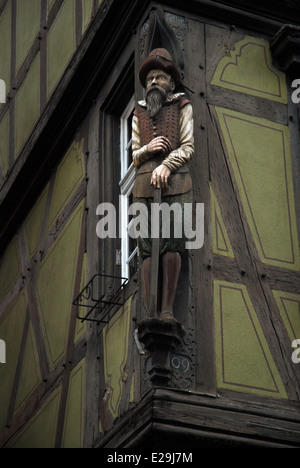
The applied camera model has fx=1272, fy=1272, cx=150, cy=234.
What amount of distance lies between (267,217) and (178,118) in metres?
1.17

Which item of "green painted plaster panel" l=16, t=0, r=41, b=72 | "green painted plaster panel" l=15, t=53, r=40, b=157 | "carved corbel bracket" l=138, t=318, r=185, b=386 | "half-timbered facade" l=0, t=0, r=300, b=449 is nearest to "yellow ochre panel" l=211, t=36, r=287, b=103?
"half-timbered facade" l=0, t=0, r=300, b=449

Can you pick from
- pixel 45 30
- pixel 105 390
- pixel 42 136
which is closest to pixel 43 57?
pixel 45 30

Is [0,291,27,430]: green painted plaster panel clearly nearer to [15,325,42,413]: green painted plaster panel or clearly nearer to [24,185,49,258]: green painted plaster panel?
[15,325,42,413]: green painted plaster panel

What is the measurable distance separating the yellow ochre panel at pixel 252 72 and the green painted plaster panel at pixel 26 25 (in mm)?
4064

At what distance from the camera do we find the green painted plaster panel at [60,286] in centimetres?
1245

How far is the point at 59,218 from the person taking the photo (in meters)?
13.3

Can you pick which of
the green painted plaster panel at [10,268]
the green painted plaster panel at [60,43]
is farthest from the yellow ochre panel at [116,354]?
the green painted plaster panel at [60,43]

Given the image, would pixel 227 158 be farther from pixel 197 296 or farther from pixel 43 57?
pixel 43 57

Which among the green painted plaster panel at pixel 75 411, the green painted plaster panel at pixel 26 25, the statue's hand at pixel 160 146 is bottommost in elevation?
the green painted plaster panel at pixel 75 411

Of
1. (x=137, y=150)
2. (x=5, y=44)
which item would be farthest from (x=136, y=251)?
(x=5, y=44)

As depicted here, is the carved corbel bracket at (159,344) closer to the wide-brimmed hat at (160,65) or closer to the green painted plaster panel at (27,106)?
the wide-brimmed hat at (160,65)

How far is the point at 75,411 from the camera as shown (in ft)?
38.1

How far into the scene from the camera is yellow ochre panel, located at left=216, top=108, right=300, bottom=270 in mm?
10953

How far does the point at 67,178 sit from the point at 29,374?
2073 millimetres
